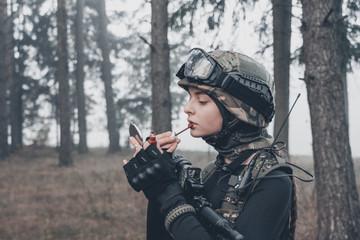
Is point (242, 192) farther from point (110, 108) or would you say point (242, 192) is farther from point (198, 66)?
point (110, 108)

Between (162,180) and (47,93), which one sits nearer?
(162,180)

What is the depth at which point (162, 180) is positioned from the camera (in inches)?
88.0

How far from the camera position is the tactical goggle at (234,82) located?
7.57 feet

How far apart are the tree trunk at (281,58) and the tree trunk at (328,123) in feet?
5.86

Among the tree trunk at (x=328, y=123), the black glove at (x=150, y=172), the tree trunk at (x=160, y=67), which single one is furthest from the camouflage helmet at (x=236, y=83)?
the tree trunk at (x=160, y=67)

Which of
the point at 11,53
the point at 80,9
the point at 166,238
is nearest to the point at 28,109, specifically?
the point at 11,53

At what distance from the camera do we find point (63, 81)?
18234 millimetres

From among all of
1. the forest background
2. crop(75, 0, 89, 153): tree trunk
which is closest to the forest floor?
the forest background

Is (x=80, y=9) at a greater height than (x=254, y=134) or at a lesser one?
greater

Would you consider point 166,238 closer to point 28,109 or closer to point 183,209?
point 183,209

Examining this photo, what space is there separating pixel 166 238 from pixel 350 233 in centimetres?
423

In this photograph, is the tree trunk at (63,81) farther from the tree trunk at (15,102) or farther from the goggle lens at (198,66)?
the goggle lens at (198,66)

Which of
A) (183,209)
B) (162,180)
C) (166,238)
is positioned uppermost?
(162,180)

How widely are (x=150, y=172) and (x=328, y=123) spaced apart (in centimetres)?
420
